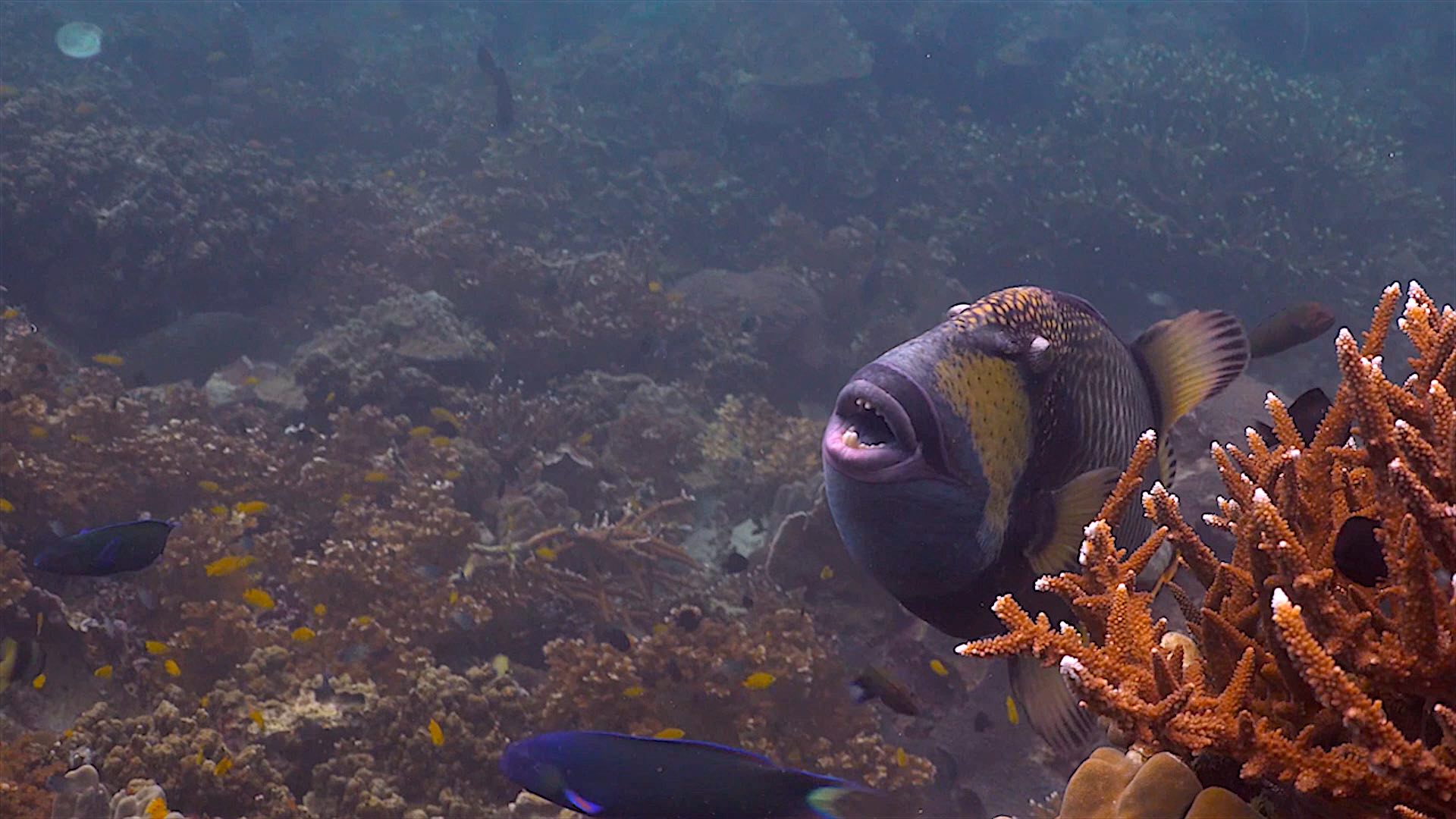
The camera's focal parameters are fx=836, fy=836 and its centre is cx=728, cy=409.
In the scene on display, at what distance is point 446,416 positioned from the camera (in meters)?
8.87

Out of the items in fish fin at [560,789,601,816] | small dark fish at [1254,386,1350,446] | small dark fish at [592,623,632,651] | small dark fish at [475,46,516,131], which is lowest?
small dark fish at [592,623,632,651]

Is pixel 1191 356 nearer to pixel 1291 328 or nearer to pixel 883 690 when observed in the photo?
pixel 883 690

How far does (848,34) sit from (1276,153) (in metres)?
9.89

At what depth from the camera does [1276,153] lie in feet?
52.9

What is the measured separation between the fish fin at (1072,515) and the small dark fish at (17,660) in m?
5.21

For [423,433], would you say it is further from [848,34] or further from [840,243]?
[848,34]

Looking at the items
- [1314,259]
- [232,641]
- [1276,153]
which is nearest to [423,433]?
[232,641]

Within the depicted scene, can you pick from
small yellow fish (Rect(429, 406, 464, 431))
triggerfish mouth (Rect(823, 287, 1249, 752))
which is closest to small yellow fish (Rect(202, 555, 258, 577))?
small yellow fish (Rect(429, 406, 464, 431))

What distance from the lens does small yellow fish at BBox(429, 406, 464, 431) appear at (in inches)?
344

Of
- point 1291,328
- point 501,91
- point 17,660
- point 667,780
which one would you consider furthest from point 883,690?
point 501,91

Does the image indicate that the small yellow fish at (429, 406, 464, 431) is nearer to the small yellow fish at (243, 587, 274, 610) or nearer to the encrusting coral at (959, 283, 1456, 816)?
the small yellow fish at (243, 587, 274, 610)

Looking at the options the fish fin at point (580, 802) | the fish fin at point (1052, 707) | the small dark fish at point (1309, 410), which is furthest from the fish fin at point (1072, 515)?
the fish fin at point (580, 802)

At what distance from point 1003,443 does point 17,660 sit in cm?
527

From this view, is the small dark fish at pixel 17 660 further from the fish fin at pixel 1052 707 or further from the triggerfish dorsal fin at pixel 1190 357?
the triggerfish dorsal fin at pixel 1190 357
